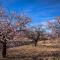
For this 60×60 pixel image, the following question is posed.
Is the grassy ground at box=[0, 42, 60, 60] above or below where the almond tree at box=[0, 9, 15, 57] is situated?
below

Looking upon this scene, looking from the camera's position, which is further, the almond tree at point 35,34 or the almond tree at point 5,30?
the almond tree at point 35,34

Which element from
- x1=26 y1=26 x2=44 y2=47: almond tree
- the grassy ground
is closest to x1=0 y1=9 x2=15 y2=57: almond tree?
the grassy ground

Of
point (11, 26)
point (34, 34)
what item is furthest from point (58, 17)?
point (11, 26)

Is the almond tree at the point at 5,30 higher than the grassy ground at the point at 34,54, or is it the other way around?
the almond tree at the point at 5,30

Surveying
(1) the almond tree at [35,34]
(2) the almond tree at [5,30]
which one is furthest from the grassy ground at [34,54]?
(1) the almond tree at [35,34]

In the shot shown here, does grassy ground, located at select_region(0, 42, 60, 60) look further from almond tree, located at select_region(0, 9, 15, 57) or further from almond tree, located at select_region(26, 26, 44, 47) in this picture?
almond tree, located at select_region(26, 26, 44, 47)

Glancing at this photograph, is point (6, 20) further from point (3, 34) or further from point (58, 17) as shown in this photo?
point (58, 17)

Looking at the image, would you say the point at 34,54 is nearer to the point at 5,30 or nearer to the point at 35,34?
the point at 5,30

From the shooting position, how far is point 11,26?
94.9 feet

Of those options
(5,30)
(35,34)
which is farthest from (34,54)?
(35,34)

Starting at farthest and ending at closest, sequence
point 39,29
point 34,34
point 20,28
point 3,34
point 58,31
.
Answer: point 39,29
point 34,34
point 58,31
point 20,28
point 3,34

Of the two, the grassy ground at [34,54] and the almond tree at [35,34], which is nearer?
the grassy ground at [34,54]

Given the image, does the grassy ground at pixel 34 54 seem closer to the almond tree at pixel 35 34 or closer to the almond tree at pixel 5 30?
Answer: the almond tree at pixel 5 30

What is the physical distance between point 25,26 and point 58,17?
88.4 feet
